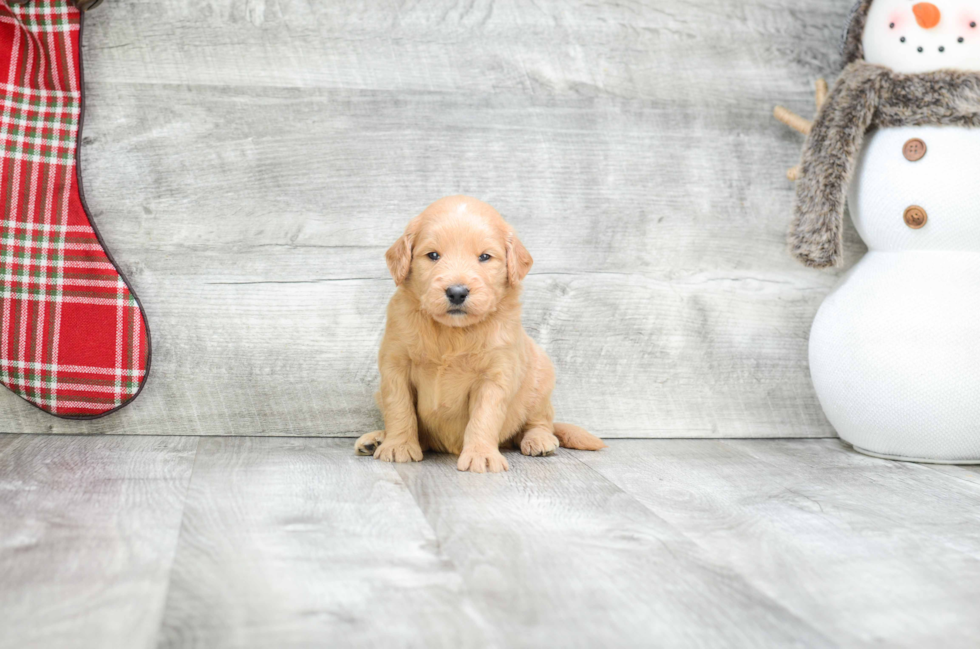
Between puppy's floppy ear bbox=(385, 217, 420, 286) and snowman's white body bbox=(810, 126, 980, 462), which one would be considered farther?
snowman's white body bbox=(810, 126, 980, 462)

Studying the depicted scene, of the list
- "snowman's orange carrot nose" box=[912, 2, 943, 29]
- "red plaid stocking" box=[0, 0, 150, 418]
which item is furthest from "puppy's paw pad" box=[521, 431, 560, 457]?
"snowman's orange carrot nose" box=[912, 2, 943, 29]

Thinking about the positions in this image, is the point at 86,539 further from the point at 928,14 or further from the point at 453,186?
the point at 928,14

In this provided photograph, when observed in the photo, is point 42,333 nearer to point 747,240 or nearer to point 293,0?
point 293,0

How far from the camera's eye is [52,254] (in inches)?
80.6

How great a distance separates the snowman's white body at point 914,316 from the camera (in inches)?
77.7

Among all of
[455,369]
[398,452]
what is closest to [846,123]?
[455,369]

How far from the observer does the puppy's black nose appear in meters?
1.74

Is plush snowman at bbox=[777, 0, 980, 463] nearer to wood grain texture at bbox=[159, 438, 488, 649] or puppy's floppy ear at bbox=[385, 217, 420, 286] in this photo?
puppy's floppy ear at bbox=[385, 217, 420, 286]

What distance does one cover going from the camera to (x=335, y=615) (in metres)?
0.99

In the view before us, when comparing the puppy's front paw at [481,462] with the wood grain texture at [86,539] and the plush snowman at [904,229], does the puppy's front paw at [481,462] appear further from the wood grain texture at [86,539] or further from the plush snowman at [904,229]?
the plush snowman at [904,229]

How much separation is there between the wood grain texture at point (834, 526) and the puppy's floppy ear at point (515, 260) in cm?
47

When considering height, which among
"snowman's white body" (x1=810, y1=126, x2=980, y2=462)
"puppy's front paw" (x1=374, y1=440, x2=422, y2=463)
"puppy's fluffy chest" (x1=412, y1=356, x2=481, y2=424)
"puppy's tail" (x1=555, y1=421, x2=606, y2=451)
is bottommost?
"puppy's tail" (x1=555, y1=421, x2=606, y2=451)

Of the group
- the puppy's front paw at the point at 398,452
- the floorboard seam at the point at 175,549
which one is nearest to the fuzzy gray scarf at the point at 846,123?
Result: the puppy's front paw at the point at 398,452

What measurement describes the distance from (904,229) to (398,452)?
53.3 inches
